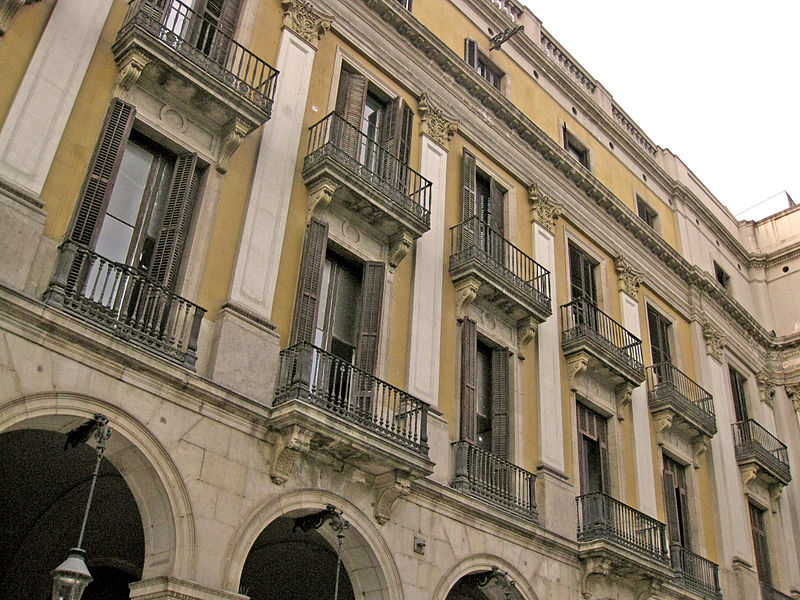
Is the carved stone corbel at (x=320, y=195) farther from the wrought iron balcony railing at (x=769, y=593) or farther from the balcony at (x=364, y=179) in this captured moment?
the wrought iron balcony railing at (x=769, y=593)

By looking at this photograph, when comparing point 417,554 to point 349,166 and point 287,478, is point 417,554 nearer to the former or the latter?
point 287,478

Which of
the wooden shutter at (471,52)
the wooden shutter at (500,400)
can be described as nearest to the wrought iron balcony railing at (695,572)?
the wooden shutter at (500,400)

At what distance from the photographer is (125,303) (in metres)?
10.7

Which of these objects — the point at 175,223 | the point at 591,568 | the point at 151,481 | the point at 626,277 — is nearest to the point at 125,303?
the point at 175,223

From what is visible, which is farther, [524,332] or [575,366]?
[575,366]

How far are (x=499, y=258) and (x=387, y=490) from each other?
257 inches

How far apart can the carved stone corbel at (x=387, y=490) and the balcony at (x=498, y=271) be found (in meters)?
4.77

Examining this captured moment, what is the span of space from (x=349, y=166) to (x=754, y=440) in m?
15.6

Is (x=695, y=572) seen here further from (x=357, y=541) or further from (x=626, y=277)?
(x=357, y=541)

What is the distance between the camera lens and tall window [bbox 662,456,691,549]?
768 inches

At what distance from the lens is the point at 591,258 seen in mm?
21000

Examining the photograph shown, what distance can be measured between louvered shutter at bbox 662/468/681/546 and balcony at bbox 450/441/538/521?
5456 millimetres

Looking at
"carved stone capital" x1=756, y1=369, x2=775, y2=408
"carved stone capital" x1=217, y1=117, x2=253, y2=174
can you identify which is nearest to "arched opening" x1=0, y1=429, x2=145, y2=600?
"carved stone capital" x1=217, y1=117, x2=253, y2=174

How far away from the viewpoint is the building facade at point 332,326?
10367mm
